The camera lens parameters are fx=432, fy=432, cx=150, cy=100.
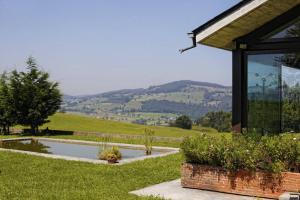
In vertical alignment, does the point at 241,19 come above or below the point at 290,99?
above

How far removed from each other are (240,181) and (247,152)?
0.64 m

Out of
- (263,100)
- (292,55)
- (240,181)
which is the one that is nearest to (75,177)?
(240,181)

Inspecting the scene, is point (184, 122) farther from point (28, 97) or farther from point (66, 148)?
point (66, 148)

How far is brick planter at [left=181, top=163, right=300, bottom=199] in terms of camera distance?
8746mm

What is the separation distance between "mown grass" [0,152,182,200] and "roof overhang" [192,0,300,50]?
381 centimetres

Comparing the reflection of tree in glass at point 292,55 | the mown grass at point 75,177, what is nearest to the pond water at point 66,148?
the mown grass at point 75,177

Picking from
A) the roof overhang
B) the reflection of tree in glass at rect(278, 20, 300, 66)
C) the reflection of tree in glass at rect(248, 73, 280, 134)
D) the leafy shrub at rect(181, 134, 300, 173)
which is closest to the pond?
the leafy shrub at rect(181, 134, 300, 173)

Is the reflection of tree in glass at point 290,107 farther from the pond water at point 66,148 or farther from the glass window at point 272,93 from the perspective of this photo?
the pond water at point 66,148

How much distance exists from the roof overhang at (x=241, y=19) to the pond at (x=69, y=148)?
26.2 ft

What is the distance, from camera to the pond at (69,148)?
18203mm

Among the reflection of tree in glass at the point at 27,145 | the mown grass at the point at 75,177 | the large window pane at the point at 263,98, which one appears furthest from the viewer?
the reflection of tree in glass at the point at 27,145

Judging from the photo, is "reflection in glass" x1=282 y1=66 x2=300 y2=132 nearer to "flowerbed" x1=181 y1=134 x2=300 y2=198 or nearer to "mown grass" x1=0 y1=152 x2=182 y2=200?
"flowerbed" x1=181 y1=134 x2=300 y2=198

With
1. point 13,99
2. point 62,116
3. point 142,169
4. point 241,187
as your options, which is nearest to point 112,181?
point 142,169

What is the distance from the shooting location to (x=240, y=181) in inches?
364
